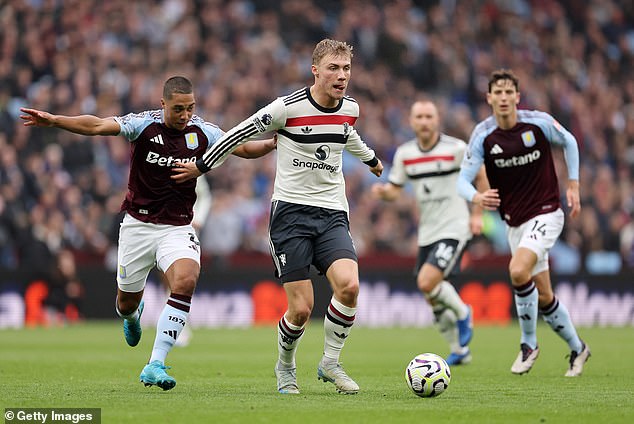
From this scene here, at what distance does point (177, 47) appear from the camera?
82.5ft

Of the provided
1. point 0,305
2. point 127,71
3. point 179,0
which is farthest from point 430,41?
point 0,305

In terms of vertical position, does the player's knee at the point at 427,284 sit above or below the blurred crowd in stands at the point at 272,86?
below

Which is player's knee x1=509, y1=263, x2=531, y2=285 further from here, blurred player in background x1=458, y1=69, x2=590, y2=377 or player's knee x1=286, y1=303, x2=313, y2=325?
player's knee x1=286, y1=303, x2=313, y2=325

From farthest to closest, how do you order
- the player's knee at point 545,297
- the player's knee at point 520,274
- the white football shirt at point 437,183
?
1. the white football shirt at point 437,183
2. the player's knee at point 545,297
3. the player's knee at point 520,274

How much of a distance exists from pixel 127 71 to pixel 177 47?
1501mm

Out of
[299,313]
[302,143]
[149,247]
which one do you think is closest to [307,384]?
[299,313]

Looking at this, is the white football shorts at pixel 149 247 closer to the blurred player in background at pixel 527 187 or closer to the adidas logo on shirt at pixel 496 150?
the blurred player in background at pixel 527 187

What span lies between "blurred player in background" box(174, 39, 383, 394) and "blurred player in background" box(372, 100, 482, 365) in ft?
14.2

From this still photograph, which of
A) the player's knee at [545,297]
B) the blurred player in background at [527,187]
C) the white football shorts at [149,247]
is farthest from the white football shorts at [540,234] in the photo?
the white football shorts at [149,247]

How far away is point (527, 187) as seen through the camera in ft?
39.7

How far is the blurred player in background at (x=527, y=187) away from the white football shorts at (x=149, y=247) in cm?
315

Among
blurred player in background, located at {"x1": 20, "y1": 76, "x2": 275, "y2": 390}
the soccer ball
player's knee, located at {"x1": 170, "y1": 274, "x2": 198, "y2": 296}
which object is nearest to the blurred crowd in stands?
blurred player in background, located at {"x1": 20, "y1": 76, "x2": 275, "y2": 390}

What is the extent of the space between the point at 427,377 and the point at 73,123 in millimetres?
3576

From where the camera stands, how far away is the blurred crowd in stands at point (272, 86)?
22000mm
